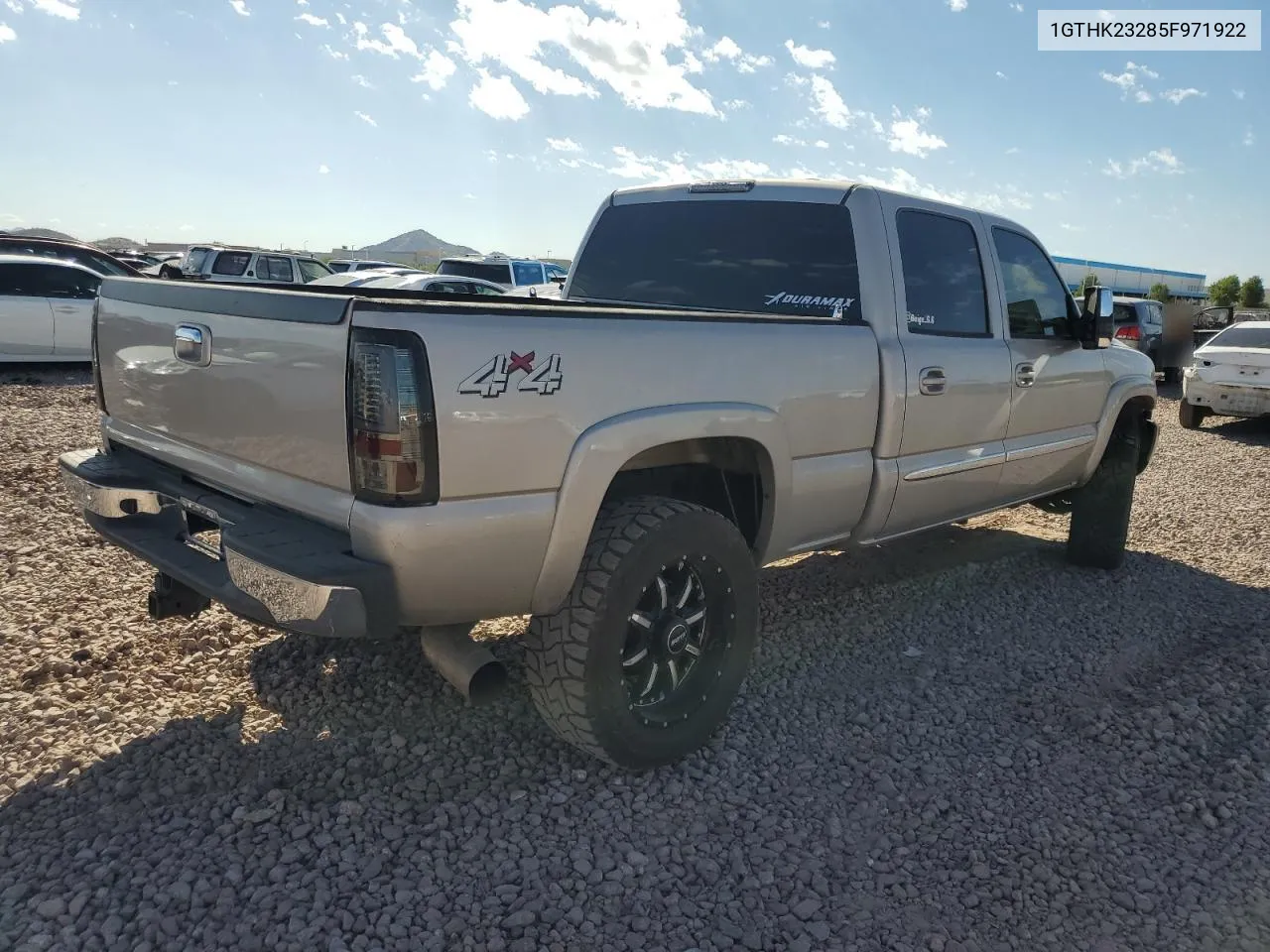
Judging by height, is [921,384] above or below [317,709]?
above

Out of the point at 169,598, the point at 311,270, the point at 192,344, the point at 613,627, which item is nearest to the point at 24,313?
the point at 311,270

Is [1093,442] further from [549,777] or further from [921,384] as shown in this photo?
[549,777]

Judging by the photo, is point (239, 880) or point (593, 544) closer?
point (239, 880)

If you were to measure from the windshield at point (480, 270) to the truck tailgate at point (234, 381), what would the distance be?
1700cm

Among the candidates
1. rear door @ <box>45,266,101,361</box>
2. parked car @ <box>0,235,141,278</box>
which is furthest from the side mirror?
parked car @ <box>0,235,141,278</box>

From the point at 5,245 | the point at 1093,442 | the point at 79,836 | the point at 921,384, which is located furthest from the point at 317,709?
the point at 5,245

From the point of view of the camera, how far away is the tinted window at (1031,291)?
15.0 feet

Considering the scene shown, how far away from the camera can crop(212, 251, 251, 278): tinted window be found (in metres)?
18.5

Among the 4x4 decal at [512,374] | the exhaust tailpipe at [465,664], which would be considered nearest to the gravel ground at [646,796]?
the exhaust tailpipe at [465,664]

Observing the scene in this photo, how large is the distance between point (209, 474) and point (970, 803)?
267 cm

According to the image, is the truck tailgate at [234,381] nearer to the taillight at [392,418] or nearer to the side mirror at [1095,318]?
the taillight at [392,418]

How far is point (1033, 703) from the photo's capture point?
3.73m

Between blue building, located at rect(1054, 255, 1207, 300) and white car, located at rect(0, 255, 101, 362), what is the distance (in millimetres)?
48794

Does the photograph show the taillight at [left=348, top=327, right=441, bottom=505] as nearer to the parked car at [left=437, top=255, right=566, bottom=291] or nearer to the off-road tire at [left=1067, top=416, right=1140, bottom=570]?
the off-road tire at [left=1067, top=416, right=1140, bottom=570]
